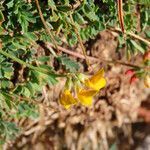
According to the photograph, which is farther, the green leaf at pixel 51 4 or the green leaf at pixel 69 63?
the green leaf at pixel 69 63

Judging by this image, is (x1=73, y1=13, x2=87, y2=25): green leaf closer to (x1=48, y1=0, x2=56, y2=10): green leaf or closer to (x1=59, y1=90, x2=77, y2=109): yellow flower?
(x1=48, y1=0, x2=56, y2=10): green leaf

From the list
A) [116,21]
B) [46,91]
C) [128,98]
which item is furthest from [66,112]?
[116,21]

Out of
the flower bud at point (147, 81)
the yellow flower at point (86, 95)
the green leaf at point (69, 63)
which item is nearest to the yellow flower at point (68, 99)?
the yellow flower at point (86, 95)

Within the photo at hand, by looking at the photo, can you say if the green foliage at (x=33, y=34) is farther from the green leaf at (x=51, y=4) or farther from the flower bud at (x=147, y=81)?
the flower bud at (x=147, y=81)

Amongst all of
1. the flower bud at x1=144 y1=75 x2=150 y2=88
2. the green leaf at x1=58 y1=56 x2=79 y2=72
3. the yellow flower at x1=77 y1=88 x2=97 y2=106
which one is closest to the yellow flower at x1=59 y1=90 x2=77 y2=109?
the yellow flower at x1=77 y1=88 x2=97 y2=106

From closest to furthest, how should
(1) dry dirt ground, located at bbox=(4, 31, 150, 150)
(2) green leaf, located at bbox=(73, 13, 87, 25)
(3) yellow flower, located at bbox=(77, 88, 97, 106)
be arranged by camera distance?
(3) yellow flower, located at bbox=(77, 88, 97, 106), (2) green leaf, located at bbox=(73, 13, 87, 25), (1) dry dirt ground, located at bbox=(4, 31, 150, 150)

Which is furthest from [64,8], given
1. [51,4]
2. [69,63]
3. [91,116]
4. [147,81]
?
[91,116]
